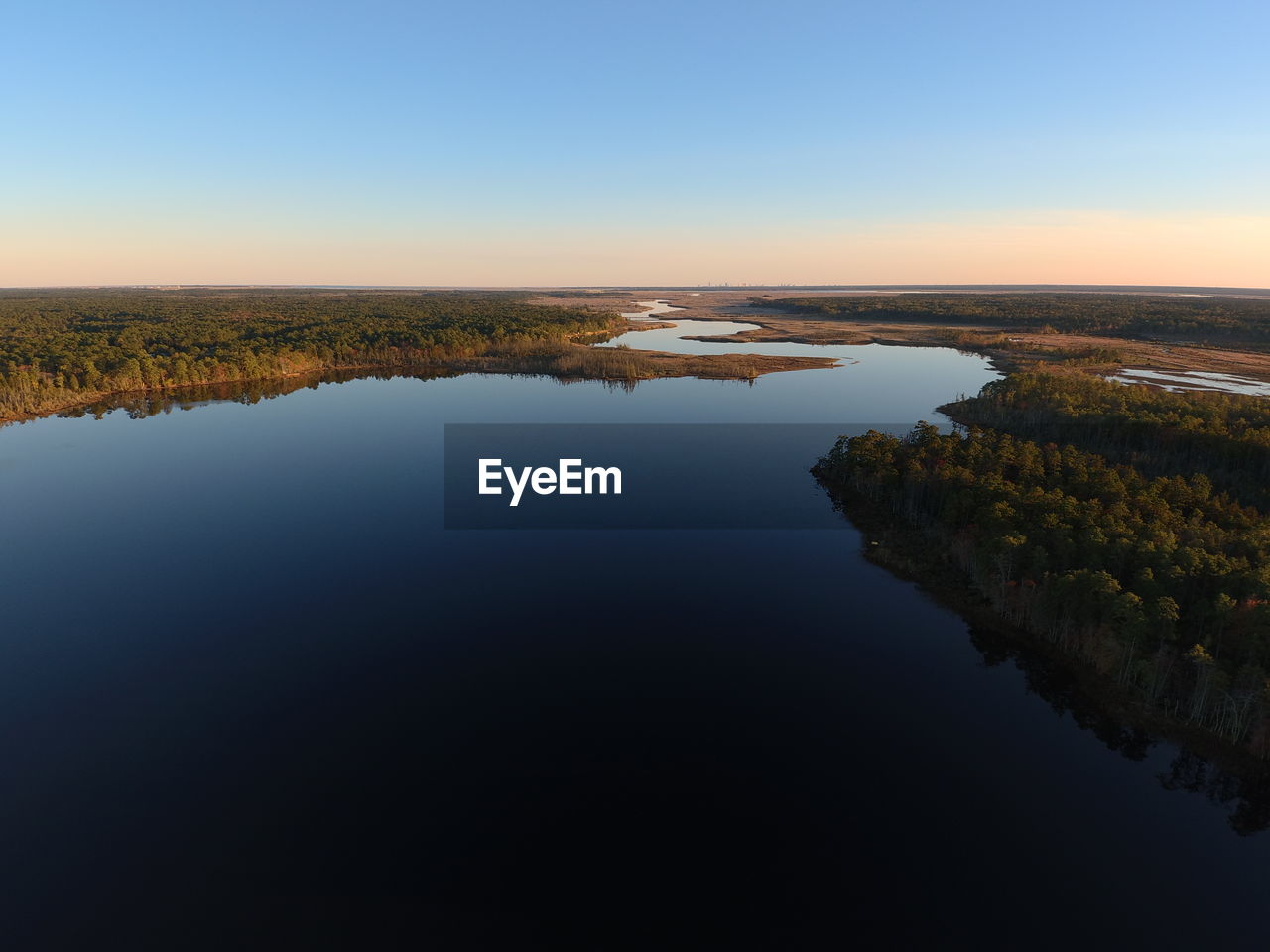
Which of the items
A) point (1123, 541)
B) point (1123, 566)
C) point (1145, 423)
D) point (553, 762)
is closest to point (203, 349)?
point (553, 762)

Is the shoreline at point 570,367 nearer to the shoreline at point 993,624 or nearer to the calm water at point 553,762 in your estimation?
the shoreline at point 993,624

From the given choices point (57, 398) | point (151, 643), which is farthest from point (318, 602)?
point (57, 398)

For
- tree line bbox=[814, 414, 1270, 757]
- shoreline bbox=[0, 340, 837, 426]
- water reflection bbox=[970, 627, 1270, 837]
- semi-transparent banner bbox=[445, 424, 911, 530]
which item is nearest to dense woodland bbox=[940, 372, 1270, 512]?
tree line bbox=[814, 414, 1270, 757]

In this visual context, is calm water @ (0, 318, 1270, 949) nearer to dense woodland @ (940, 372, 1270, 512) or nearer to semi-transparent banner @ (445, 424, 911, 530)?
semi-transparent banner @ (445, 424, 911, 530)

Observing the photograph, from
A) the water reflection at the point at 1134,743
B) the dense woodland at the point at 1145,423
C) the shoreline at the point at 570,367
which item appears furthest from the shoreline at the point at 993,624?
the shoreline at the point at 570,367

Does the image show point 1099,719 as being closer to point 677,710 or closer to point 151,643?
point 677,710

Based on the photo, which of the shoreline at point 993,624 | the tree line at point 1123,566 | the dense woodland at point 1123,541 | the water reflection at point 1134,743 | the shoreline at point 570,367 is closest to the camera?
the water reflection at point 1134,743

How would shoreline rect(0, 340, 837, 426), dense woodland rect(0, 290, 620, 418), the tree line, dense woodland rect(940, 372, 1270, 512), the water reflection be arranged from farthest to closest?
shoreline rect(0, 340, 837, 426)
dense woodland rect(0, 290, 620, 418)
dense woodland rect(940, 372, 1270, 512)
the tree line
the water reflection
